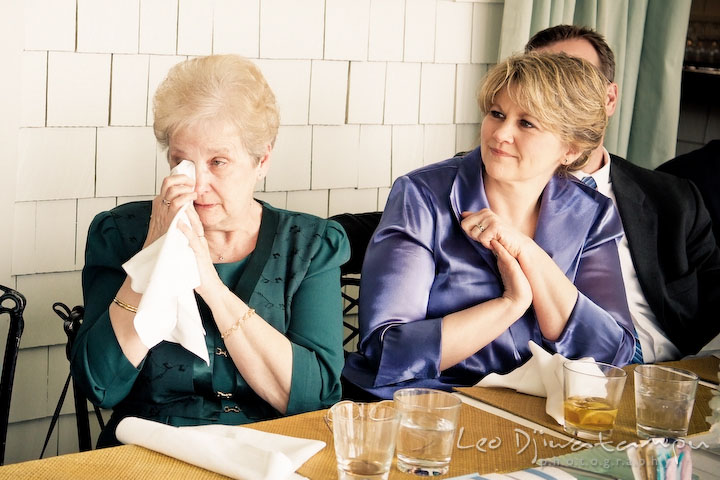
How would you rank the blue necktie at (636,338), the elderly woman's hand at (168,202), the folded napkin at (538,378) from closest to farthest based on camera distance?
the folded napkin at (538,378) < the elderly woman's hand at (168,202) < the blue necktie at (636,338)

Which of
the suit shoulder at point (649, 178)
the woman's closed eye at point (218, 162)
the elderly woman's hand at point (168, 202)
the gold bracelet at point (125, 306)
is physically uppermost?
the woman's closed eye at point (218, 162)

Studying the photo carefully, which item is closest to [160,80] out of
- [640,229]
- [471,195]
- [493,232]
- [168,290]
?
[471,195]

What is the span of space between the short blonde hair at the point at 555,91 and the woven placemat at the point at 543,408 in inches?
27.2

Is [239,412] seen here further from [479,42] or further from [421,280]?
[479,42]

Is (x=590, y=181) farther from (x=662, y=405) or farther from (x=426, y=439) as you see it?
(x=426, y=439)

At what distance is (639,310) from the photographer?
103 inches

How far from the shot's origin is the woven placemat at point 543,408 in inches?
63.9

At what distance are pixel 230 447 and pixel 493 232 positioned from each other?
0.99m

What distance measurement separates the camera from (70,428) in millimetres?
2699

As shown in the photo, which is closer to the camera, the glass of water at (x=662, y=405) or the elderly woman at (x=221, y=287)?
the glass of water at (x=662, y=405)

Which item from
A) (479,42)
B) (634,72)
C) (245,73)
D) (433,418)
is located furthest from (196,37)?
(634,72)

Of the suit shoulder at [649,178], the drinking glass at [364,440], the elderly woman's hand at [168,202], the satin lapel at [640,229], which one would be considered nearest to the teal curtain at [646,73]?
the suit shoulder at [649,178]

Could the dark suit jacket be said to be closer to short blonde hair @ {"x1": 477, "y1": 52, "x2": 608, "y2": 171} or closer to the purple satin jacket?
the purple satin jacket

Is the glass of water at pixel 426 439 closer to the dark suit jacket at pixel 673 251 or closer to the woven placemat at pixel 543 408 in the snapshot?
the woven placemat at pixel 543 408
